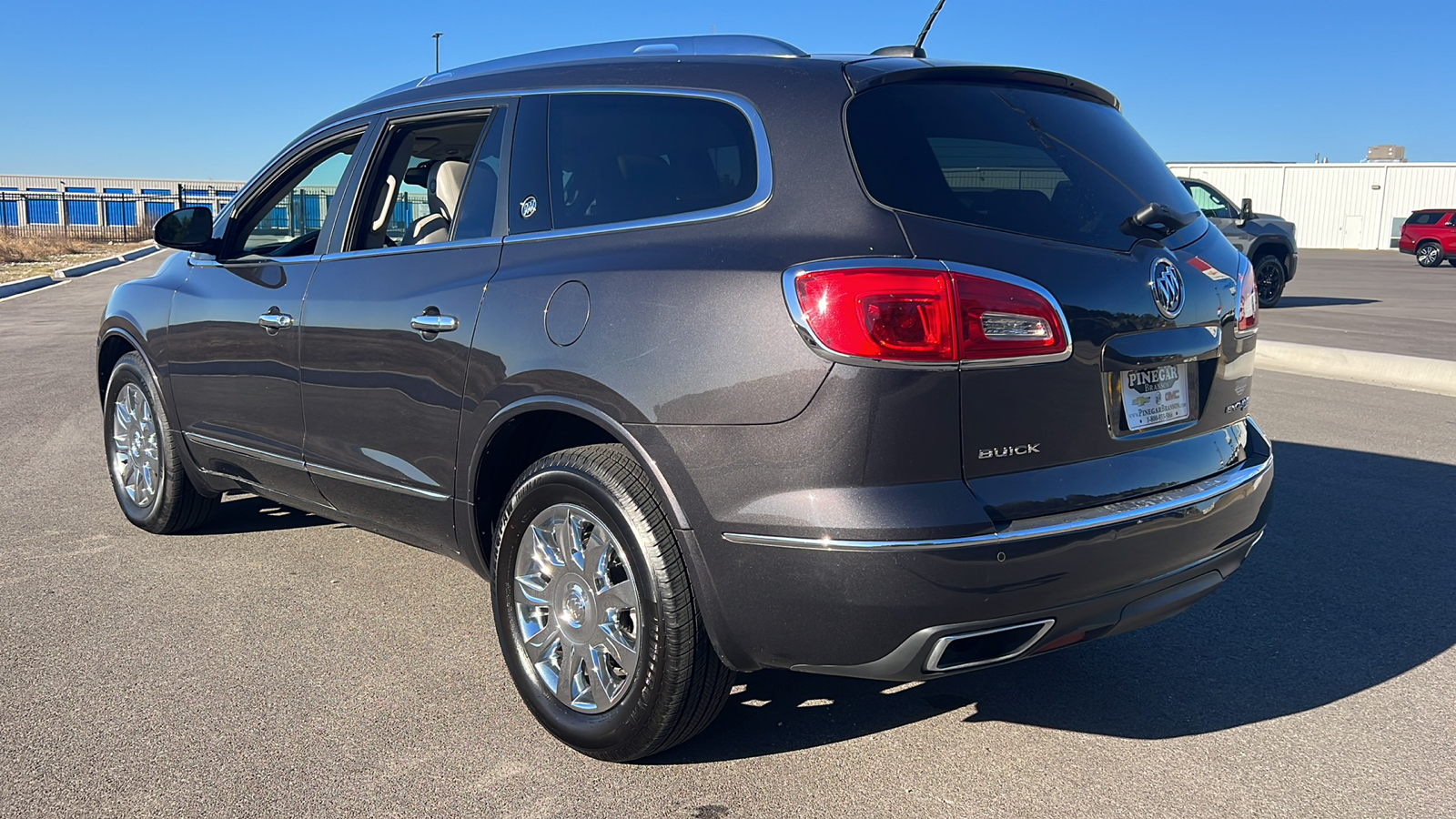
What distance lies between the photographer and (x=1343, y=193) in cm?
5919

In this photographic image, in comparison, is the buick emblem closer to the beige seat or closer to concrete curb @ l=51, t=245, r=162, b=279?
the beige seat

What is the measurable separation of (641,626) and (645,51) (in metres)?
1.68

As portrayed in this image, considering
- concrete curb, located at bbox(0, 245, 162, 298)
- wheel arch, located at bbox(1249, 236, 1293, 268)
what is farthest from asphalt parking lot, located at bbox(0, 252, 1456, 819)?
wheel arch, located at bbox(1249, 236, 1293, 268)

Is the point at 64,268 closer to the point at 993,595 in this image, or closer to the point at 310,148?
the point at 310,148

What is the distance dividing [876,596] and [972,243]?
0.81 metres

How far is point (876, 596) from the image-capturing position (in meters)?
2.61

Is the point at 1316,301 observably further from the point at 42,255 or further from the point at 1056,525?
the point at 42,255

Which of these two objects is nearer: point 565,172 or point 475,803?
point 475,803

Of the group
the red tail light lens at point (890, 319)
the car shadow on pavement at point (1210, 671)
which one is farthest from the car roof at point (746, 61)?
the car shadow on pavement at point (1210, 671)

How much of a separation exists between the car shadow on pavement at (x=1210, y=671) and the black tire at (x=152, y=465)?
2.82 metres

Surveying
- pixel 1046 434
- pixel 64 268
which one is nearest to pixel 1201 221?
pixel 1046 434

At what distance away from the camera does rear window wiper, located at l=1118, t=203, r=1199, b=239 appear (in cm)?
305

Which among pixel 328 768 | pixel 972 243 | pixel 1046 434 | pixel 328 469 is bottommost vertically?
pixel 328 768

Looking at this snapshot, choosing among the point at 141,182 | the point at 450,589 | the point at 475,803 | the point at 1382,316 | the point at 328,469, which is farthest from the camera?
the point at 141,182
